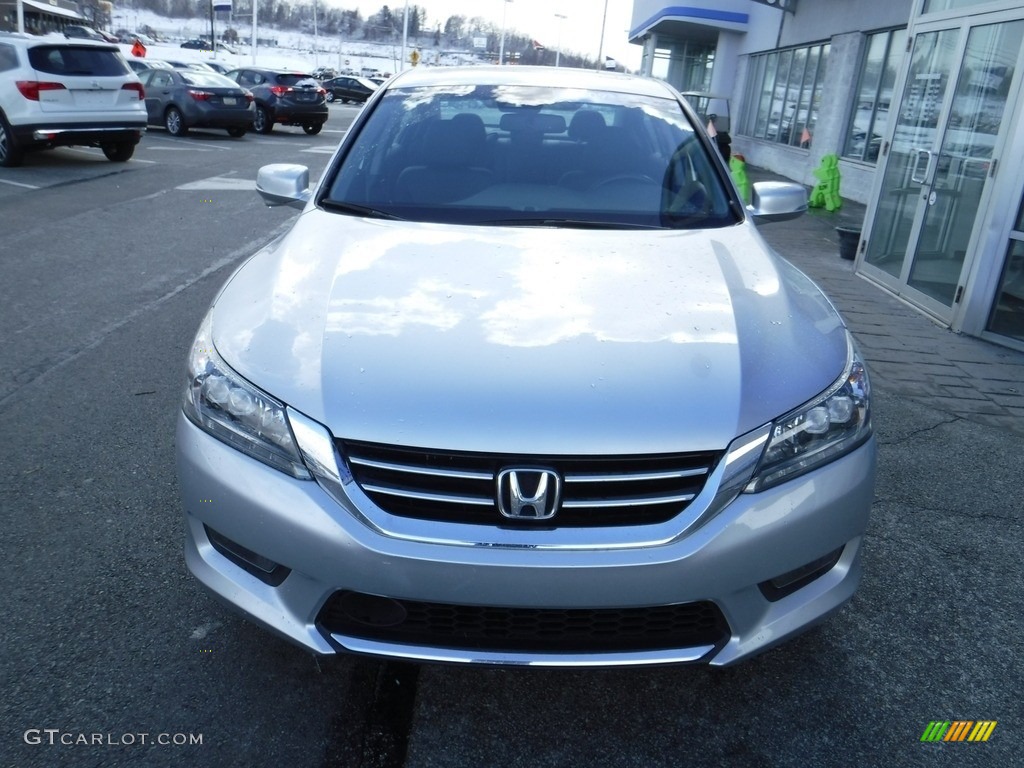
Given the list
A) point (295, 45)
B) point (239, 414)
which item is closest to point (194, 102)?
point (239, 414)

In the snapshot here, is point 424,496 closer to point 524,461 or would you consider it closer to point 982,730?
point 524,461

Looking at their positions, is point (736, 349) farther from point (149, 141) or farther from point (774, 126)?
point (774, 126)

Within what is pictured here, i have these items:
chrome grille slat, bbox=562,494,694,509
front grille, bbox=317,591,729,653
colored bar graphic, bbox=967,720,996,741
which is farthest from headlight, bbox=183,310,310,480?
colored bar graphic, bbox=967,720,996,741

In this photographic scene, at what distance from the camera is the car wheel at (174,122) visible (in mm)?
19891

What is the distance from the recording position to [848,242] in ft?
31.7

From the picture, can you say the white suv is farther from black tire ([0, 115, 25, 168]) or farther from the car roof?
the car roof

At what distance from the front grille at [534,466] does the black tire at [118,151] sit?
14.2 meters

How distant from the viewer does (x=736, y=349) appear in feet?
7.57

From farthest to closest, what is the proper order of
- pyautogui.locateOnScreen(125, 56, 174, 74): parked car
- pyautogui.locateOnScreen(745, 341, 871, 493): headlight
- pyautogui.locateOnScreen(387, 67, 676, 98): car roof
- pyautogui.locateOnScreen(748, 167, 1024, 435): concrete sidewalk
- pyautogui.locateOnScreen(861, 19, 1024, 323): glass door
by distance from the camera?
pyautogui.locateOnScreen(125, 56, 174, 74): parked car
pyautogui.locateOnScreen(861, 19, 1024, 323): glass door
pyautogui.locateOnScreen(748, 167, 1024, 435): concrete sidewalk
pyautogui.locateOnScreen(387, 67, 676, 98): car roof
pyautogui.locateOnScreen(745, 341, 871, 493): headlight

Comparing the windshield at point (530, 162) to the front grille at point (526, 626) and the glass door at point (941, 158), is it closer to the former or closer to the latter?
the front grille at point (526, 626)

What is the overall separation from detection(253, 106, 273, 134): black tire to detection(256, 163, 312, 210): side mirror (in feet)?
66.5

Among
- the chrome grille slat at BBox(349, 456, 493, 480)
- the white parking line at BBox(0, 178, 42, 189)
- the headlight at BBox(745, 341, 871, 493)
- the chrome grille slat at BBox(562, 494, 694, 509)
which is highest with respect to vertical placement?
the headlight at BBox(745, 341, 871, 493)

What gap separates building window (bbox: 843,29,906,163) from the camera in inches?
566

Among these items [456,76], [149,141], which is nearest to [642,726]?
[456,76]
